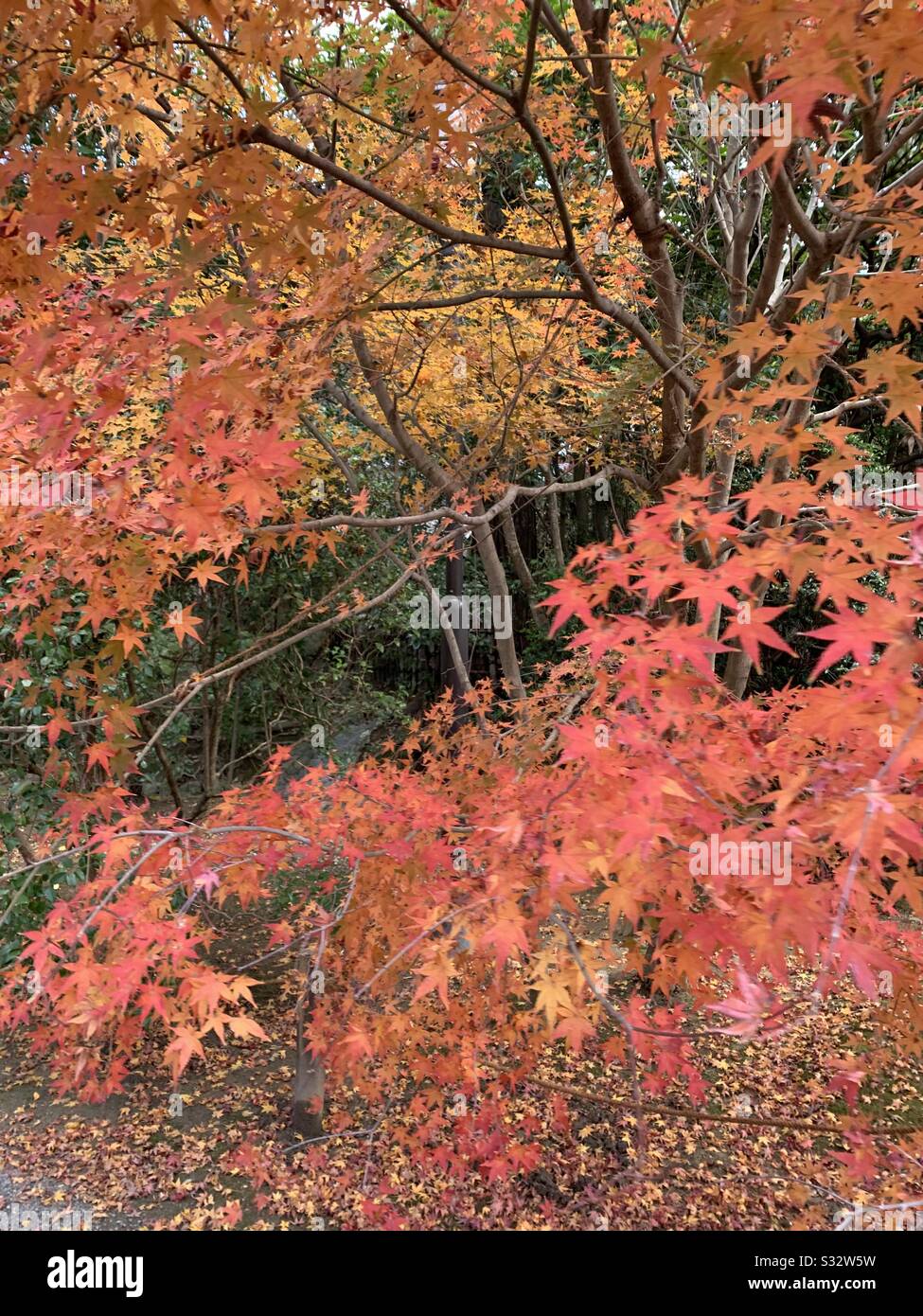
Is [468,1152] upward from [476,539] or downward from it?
downward

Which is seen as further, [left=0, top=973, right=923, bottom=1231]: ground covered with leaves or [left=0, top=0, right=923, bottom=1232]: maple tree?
[left=0, top=973, right=923, bottom=1231]: ground covered with leaves

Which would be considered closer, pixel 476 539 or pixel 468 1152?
pixel 468 1152

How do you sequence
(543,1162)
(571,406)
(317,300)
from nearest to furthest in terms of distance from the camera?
(317,300), (543,1162), (571,406)

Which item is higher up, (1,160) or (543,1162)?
(1,160)

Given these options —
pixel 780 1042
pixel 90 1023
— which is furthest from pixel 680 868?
pixel 780 1042

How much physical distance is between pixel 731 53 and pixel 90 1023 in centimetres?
235

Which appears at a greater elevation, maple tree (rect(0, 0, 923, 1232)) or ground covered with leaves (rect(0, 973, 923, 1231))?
maple tree (rect(0, 0, 923, 1232))

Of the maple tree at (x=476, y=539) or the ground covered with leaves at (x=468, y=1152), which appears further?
the ground covered with leaves at (x=468, y=1152)

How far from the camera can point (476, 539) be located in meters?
4.60

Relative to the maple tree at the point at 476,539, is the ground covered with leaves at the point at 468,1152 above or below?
below

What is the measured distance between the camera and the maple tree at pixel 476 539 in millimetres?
1572

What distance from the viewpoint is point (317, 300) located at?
282cm

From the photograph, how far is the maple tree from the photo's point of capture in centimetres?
157

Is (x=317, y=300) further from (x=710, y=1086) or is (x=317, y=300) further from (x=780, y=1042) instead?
(x=780, y=1042)
